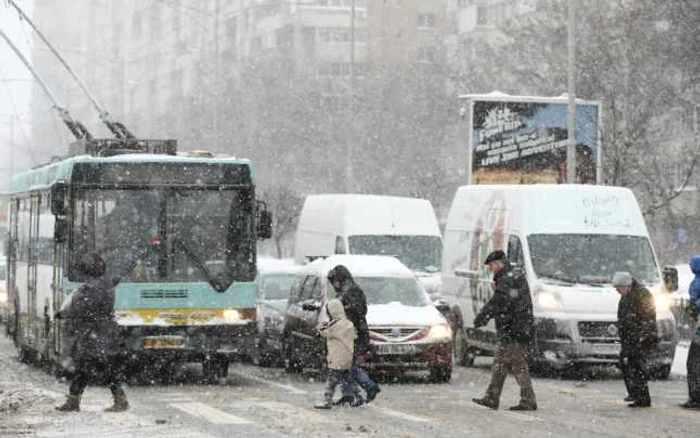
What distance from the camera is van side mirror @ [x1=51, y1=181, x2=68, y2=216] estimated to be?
22.3 metres

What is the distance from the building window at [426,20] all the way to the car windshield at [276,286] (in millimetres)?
71502

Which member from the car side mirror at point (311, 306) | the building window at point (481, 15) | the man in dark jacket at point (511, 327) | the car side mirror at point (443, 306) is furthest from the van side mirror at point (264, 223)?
the building window at point (481, 15)

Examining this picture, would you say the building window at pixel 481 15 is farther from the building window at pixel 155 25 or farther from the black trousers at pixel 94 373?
the black trousers at pixel 94 373

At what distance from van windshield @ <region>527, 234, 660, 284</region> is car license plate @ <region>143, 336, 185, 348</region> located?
538 cm

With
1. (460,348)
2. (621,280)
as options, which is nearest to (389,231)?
(460,348)

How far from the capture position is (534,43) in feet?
179

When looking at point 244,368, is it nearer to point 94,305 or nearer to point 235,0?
point 94,305

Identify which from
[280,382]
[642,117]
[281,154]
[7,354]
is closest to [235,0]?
[281,154]

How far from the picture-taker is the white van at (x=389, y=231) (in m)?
32.8

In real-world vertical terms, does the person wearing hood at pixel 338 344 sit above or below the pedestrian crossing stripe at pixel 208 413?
A: above

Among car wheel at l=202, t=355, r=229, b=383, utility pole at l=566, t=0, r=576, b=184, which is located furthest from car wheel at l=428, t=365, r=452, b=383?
utility pole at l=566, t=0, r=576, b=184

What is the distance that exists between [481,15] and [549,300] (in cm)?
6656

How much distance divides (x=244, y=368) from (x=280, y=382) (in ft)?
13.1

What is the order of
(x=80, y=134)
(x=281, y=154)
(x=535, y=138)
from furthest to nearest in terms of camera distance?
(x=281, y=154) → (x=535, y=138) → (x=80, y=134)
